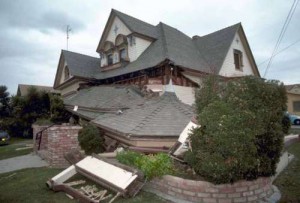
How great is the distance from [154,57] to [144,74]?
1243mm

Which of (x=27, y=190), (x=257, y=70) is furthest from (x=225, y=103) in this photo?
(x=257, y=70)

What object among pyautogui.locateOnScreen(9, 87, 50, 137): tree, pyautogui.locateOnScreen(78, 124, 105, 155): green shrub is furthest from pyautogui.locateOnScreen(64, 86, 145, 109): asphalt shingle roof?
pyautogui.locateOnScreen(9, 87, 50, 137): tree

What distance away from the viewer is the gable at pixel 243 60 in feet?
57.2

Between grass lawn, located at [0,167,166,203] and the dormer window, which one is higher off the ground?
the dormer window

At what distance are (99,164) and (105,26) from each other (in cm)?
1460

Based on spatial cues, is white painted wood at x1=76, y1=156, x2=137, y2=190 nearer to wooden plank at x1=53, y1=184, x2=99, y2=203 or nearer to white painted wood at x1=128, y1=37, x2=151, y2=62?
wooden plank at x1=53, y1=184, x2=99, y2=203

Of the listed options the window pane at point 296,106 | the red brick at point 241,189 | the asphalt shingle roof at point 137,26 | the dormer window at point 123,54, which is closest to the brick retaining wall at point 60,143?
the red brick at point 241,189

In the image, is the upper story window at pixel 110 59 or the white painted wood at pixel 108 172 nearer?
the white painted wood at pixel 108 172

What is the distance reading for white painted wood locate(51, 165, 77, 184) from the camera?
22.3 feet

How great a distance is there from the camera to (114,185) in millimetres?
6070

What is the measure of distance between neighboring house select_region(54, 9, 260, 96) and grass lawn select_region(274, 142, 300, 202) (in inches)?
276

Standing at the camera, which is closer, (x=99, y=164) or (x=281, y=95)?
(x=281, y=95)

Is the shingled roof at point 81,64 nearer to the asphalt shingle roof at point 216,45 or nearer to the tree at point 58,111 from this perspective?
the tree at point 58,111

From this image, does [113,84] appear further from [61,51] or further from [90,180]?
[90,180]
